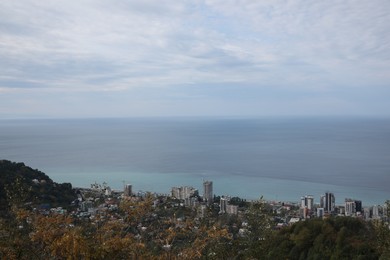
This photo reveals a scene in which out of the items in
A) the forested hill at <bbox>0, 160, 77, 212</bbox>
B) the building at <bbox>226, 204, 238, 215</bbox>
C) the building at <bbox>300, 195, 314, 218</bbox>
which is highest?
the forested hill at <bbox>0, 160, 77, 212</bbox>

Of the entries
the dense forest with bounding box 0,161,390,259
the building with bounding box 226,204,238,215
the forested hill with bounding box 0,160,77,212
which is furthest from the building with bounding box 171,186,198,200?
the dense forest with bounding box 0,161,390,259

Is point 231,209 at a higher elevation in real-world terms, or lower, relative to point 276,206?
higher

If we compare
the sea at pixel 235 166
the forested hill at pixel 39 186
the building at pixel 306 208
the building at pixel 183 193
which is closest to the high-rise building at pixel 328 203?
Answer: the building at pixel 306 208

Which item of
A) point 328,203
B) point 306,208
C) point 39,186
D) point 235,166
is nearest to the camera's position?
point 39,186

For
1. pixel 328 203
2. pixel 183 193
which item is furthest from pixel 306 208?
pixel 183 193

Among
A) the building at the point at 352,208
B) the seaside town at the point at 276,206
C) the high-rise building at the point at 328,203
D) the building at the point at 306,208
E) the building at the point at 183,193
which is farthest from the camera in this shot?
the building at the point at 183,193

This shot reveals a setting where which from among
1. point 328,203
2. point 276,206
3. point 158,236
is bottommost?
point 276,206

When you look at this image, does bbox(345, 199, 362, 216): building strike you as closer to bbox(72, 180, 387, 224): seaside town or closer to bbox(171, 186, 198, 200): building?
bbox(72, 180, 387, 224): seaside town

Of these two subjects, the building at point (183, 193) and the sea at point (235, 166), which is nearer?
the building at point (183, 193)

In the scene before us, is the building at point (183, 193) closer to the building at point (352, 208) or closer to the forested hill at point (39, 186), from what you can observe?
the forested hill at point (39, 186)

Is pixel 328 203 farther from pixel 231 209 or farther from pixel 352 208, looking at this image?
pixel 231 209
